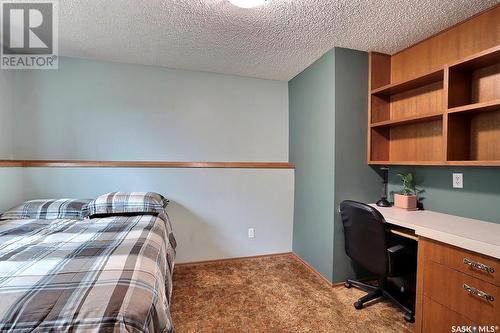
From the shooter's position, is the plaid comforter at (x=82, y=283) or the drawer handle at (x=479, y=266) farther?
the drawer handle at (x=479, y=266)

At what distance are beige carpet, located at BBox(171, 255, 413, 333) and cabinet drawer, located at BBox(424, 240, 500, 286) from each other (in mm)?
659

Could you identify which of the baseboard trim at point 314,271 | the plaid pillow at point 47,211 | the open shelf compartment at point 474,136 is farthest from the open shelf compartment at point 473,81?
the plaid pillow at point 47,211

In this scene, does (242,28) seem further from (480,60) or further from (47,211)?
(47,211)

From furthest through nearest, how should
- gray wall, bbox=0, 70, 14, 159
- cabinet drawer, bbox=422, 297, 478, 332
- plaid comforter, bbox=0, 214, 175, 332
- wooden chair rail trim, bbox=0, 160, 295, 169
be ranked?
wooden chair rail trim, bbox=0, 160, 295, 169
gray wall, bbox=0, 70, 14, 159
cabinet drawer, bbox=422, 297, 478, 332
plaid comforter, bbox=0, 214, 175, 332

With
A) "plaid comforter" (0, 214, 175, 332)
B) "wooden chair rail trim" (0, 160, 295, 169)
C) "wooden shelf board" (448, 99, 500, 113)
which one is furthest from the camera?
"wooden chair rail trim" (0, 160, 295, 169)

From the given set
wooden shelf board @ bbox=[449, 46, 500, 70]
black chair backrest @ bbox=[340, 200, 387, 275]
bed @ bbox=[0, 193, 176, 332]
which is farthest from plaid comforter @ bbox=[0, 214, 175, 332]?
wooden shelf board @ bbox=[449, 46, 500, 70]

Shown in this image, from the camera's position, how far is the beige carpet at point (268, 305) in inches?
64.7

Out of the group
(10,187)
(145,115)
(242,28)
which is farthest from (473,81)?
(10,187)

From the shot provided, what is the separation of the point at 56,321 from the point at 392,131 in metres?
2.75

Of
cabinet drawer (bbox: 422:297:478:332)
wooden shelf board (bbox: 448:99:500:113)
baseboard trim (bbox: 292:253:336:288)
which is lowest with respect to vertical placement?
baseboard trim (bbox: 292:253:336:288)

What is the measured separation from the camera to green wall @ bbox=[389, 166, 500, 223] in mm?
1570

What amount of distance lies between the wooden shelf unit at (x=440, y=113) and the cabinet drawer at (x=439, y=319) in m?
0.93

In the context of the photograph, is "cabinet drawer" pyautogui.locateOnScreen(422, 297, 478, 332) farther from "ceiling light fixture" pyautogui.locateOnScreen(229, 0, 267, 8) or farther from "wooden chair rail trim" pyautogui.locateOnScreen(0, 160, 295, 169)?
"ceiling light fixture" pyautogui.locateOnScreen(229, 0, 267, 8)

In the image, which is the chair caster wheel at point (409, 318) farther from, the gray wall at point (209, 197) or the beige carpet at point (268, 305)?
the gray wall at point (209, 197)
